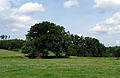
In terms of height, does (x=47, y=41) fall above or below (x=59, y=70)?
above

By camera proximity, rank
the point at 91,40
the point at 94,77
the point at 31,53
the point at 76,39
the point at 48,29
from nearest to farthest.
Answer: the point at 94,77
the point at 31,53
the point at 48,29
the point at 91,40
the point at 76,39

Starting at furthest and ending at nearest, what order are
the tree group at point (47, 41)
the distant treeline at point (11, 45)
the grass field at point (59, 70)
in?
the distant treeline at point (11, 45)
the tree group at point (47, 41)
the grass field at point (59, 70)

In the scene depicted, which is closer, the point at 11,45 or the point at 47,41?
the point at 47,41

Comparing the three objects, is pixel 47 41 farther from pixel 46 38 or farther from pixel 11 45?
pixel 11 45

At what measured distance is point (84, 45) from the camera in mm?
94625

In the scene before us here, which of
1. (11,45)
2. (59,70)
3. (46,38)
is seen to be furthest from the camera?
(11,45)

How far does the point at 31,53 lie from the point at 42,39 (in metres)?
6.17

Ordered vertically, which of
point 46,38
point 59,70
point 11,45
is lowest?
point 59,70

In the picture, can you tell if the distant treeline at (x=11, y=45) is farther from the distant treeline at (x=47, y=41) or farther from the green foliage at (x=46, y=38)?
the green foliage at (x=46, y=38)

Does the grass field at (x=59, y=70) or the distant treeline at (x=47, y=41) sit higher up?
the distant treeline at (x=47, y=41)

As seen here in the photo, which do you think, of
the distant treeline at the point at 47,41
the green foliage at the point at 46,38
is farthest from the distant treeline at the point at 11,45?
the green foliage at the point at 46,38

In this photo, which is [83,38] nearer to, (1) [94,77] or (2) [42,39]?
(2) [42,39]

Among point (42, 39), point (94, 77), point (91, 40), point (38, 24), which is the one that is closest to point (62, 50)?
point (42, 39)

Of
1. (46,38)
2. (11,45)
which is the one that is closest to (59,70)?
(46,38)
